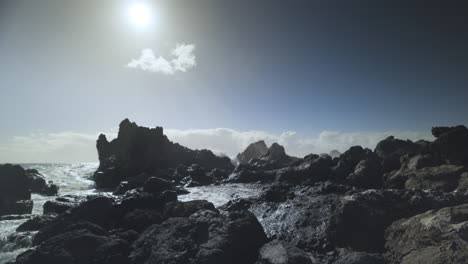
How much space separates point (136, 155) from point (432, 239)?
2866 inches

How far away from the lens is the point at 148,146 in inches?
3014

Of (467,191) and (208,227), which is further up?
(467,191)

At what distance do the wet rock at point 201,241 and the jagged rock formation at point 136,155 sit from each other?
56.3 m

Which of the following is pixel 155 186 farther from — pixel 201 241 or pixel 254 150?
pixel 254 150

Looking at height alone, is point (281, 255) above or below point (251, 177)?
below

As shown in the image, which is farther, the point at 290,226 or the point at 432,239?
the point at 290,226

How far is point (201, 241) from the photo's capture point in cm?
1448

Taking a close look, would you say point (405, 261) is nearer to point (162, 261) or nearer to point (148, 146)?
point (162, 261)

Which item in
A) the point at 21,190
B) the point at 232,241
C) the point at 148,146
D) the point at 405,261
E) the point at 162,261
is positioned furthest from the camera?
the point at 148,146

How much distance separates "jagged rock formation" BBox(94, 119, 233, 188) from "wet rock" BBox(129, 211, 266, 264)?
56.3 meters

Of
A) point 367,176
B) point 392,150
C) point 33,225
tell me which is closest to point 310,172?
point 367,176

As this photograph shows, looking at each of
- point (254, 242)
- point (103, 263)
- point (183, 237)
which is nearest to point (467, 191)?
point (254, 242)

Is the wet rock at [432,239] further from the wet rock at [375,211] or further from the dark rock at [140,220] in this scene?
the dark rock at [140,220]

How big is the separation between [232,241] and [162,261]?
3789mm
